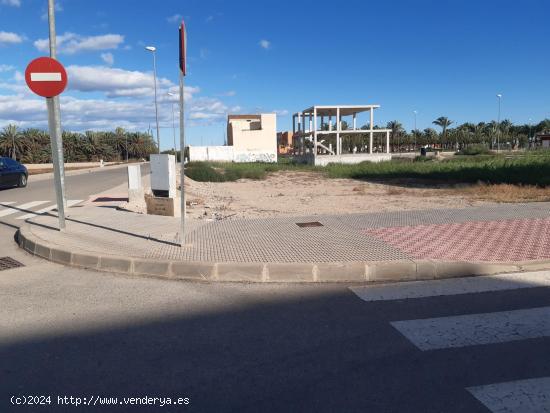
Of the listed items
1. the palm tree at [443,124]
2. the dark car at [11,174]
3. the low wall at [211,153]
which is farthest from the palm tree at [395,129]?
the dark car at [11,174]

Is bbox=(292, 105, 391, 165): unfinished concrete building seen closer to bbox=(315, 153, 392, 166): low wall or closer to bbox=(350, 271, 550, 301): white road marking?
bbox=(315, 153, 392, 166): low wall

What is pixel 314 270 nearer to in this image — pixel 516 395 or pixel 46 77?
pixel 516 395

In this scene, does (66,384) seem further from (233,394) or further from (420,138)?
(420,138)

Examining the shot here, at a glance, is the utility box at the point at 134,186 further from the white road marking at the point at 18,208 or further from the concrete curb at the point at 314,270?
the concrete curb at the point at 314,270

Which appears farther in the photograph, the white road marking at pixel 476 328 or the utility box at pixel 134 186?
the utility box at pixel 134 186

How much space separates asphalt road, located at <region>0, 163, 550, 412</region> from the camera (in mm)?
3160

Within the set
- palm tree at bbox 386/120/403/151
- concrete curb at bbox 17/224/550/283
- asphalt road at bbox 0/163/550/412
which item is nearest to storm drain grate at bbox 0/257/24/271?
asphalt road at bbox 0/163/550/412

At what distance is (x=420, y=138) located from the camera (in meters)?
114

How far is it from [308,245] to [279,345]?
3278 millimetres

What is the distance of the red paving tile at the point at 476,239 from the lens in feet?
21.9

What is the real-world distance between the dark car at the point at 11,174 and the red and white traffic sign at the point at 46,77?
14063mm

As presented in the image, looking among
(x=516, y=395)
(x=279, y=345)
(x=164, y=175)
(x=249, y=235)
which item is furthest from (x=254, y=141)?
(x=516, y=395)

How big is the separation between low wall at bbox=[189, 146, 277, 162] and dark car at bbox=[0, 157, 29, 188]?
4439 cm

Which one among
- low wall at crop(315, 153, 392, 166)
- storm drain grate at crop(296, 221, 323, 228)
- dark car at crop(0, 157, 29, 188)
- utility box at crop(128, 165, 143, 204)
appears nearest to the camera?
storm drain grate at crop(296, 221, 323, 228)
